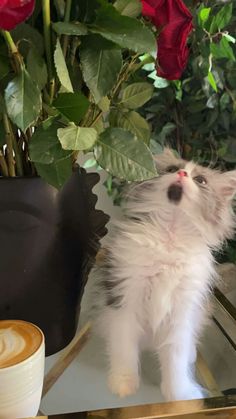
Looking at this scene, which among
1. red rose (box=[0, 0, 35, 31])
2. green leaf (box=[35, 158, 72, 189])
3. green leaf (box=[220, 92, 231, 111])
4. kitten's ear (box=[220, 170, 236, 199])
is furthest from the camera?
green leaf (box=[220, 92, 231, 111])

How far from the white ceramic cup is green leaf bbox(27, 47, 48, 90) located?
0.25 m

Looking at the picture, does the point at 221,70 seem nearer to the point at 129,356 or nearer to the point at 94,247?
the point at 94,247

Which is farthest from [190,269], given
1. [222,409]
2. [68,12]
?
[68,12]

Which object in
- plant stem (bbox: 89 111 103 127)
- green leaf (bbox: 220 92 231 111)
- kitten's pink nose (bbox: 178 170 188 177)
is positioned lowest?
kitten's pink nose (bbox: 178 170 188 177)

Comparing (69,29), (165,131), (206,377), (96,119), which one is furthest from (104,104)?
(206,377)

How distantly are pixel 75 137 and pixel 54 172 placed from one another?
0.19 feet

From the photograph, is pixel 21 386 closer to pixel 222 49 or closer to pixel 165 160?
pixel 165 160

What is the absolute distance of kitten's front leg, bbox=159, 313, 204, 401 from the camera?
530 mm

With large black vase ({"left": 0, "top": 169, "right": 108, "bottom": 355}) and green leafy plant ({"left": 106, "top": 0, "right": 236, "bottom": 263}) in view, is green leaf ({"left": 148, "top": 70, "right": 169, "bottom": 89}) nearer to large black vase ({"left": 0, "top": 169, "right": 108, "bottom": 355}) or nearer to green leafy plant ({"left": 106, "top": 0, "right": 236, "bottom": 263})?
green leafy plant ({"left": 106, "top": 0, "right": 236, "bottom": 263})

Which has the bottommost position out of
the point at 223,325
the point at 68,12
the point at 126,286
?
the point at 223,325

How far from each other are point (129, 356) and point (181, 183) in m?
0.21

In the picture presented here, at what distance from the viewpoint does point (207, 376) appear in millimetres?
566

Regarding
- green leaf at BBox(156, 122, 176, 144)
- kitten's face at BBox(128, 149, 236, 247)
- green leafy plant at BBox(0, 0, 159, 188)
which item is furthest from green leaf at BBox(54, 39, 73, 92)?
green leaf at BBox(156, 122, 176, 144)

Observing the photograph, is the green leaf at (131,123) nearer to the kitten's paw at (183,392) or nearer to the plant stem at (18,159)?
the plant stem at (18,159)
